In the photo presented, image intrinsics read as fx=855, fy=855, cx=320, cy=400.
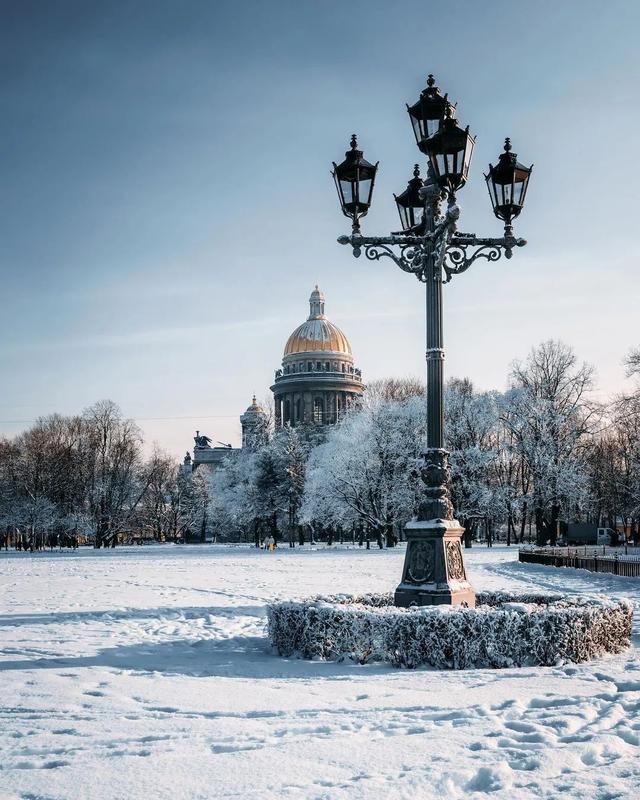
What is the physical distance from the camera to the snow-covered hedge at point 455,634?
30.9 ft

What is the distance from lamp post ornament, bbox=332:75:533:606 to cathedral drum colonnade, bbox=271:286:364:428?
92297 millimetres

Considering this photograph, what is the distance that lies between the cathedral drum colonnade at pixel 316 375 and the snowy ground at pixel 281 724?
3712 inches

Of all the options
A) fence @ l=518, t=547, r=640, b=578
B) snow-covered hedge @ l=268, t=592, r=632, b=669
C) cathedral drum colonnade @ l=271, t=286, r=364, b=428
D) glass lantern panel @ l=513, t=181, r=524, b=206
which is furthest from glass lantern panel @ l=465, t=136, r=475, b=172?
cathedral drum colonnade @ l=271, t=286, r=364, b=428

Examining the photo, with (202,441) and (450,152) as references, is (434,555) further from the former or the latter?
(202,441)

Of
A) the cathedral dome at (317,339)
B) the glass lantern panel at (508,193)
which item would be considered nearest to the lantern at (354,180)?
the glass lantern panel at (508,193)

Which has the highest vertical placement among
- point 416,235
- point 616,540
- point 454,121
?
point 454,121

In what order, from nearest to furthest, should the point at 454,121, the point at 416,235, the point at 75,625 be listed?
the point at 454,121, the point at 416,235, the point at 75,625

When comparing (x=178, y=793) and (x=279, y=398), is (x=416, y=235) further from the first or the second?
(x=279, y=398)

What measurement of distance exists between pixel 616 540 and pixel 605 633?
171 ft

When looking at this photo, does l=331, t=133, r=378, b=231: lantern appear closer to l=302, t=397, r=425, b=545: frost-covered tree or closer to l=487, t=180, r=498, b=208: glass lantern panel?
l=487, t=180, r=498, b=208: glass lantern panel

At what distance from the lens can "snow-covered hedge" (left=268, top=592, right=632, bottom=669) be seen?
941 centimetres

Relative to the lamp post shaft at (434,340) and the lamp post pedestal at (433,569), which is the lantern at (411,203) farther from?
the lamp post pedestal at (433,569)

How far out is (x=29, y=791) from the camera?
5.07 metres

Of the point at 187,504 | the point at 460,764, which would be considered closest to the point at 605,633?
the point at 460,764
